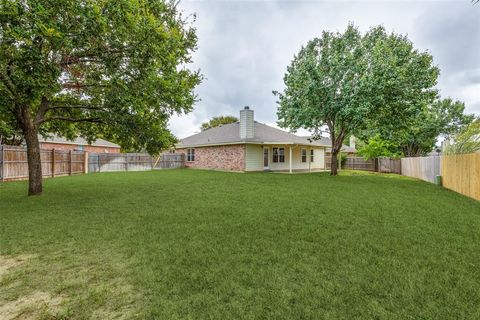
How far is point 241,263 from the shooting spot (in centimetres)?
331

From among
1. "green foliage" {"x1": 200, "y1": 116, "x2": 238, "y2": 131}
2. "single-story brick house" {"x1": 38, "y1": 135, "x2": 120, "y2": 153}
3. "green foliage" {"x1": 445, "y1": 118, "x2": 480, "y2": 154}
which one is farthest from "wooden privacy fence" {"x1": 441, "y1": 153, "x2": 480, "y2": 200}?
"green foliage" {"x1": 200, "y1": 116, "x2": 238, "y2": 131}

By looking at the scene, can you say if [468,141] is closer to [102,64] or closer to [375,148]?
[102,64]

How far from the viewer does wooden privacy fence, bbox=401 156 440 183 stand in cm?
1254

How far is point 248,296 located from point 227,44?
1304cm

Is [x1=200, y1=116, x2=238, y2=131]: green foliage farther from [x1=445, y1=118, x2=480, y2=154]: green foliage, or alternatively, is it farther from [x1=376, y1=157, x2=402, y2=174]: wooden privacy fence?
[x1=445, y1=118, x2=480, y2=154]: green foliage

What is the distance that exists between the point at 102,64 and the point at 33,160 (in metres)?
3.96

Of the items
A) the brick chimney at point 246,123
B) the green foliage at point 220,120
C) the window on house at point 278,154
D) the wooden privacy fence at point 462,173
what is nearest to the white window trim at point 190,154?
the brick chimney at point 246,123

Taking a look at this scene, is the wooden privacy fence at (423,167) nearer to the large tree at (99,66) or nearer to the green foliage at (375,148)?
the green foliage at (375,148)

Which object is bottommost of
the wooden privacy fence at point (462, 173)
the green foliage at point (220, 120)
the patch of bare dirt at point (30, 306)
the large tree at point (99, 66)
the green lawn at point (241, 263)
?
the patch of bare dirt at point (30, 306)

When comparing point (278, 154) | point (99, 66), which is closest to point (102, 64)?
point (99, 66)

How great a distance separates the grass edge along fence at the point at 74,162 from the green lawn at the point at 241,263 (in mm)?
8554

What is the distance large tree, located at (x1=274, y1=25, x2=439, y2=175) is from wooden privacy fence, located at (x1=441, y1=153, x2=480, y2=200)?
15.5 ft

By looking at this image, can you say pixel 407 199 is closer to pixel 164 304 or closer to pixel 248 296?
pixel 248 296

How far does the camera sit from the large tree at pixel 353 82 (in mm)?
13922
